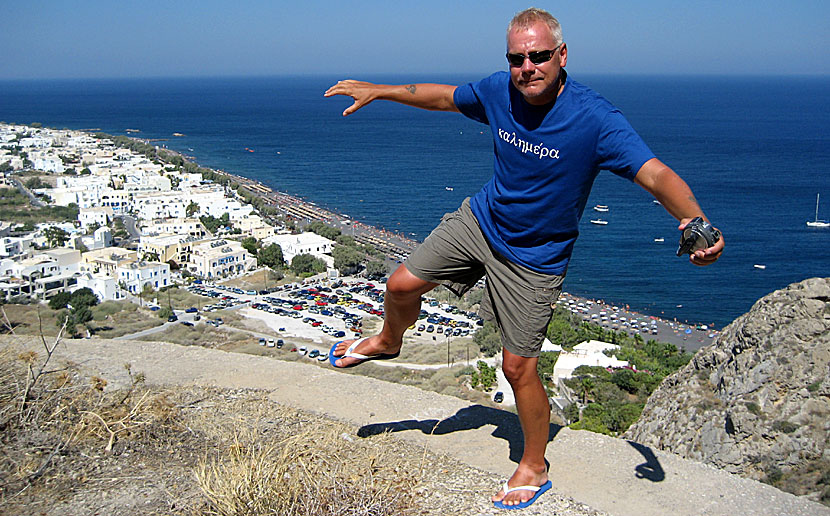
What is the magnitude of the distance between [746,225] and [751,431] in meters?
38.4

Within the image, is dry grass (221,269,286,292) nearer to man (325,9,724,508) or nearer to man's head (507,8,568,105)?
man (325,9,724,508)

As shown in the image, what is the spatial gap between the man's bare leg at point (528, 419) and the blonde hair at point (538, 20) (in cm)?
127

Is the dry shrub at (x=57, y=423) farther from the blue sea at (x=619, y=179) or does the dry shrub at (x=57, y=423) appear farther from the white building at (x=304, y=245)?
the white building at (x=304, y=245)

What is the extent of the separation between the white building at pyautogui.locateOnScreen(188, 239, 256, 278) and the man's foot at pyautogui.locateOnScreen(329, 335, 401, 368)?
29828mm

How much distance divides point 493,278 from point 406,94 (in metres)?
0.90

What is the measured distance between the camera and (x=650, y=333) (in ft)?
82.5

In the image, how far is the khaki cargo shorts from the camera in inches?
114

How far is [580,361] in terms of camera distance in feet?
56.7

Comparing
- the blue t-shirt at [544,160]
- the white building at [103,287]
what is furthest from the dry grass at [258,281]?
the blue t-shirt at [544,160]

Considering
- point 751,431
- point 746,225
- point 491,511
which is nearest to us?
point 491,511

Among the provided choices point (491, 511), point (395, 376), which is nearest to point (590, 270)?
point (395, 376)

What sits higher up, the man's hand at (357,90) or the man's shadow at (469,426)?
the man's hand at (357,90)

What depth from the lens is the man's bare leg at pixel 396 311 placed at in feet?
10.5

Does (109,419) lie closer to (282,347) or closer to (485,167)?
(282,347)
